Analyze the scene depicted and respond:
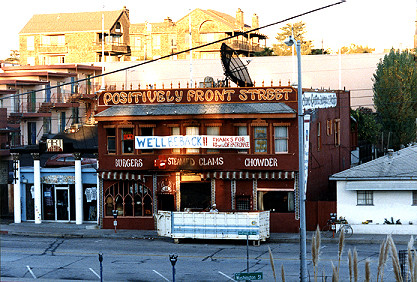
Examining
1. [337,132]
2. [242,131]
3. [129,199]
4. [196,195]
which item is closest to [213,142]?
[242,131]

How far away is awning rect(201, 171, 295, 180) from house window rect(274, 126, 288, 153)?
128cm

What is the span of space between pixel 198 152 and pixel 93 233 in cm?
707

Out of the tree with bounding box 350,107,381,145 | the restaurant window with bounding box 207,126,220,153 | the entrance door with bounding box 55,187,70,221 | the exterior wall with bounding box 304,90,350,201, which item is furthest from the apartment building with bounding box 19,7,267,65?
the restaurant window with bounding box 207,126,220,153

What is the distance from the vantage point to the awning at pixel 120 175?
39.2 m

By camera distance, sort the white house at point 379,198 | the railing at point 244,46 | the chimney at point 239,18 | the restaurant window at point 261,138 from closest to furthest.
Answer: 1. the white house at point 379,198
2. the restaurant window at point 261,138
3. the railing at point 244,46
4. the chimney at point 239,18

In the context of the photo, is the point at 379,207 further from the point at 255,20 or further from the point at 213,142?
the point at 255,20

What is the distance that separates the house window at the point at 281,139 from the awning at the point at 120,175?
759cm

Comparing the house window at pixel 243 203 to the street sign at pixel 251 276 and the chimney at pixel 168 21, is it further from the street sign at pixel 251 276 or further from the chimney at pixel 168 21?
the chimney at pixel 168 21

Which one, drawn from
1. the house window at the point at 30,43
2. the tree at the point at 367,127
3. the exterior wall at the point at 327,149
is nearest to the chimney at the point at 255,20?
the house window at the point at 30,43

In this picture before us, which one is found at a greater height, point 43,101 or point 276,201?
point 43,101

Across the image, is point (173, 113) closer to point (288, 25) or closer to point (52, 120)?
point (52, 120)

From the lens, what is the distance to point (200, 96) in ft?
126

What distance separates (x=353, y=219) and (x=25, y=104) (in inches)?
1282

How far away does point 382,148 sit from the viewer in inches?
2574
